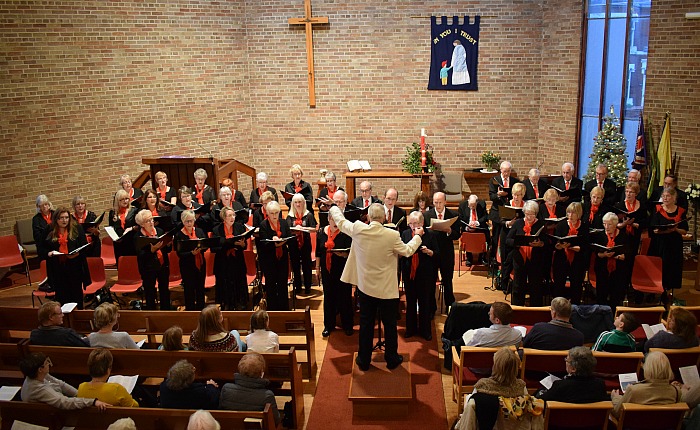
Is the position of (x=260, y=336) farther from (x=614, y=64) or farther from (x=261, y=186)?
(x=614, y=64)

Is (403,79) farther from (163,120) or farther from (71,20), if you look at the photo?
(71,20)

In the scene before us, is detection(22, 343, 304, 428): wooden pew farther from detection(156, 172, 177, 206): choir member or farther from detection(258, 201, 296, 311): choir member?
detection(156, 172, 177, 206): choir member

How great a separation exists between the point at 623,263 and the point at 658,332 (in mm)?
2498

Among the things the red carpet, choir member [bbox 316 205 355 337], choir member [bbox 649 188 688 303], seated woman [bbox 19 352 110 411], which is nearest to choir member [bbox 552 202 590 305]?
choir member [bbox 649 188 688 303]

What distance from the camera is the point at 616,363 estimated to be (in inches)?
240

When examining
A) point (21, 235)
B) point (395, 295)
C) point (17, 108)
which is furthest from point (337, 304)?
point (17, 108)

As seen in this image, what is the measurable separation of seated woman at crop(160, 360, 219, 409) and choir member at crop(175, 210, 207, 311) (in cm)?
341

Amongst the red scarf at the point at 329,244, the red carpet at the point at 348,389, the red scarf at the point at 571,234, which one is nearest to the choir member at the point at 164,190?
the red scarf at the point at 329,244

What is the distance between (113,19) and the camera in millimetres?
12328

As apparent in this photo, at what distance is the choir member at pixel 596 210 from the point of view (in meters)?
9.20

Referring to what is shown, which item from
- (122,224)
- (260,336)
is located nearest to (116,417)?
(260,336)

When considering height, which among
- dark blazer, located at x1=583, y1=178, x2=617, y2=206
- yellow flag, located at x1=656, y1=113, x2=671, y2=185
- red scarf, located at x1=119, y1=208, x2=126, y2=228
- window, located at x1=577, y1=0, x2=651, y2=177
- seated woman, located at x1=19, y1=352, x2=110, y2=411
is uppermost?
window, located at x1=577, y1=0, x2=651, y2=177

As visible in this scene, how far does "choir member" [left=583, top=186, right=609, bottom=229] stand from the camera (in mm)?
9203

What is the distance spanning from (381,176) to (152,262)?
19.6 feet
